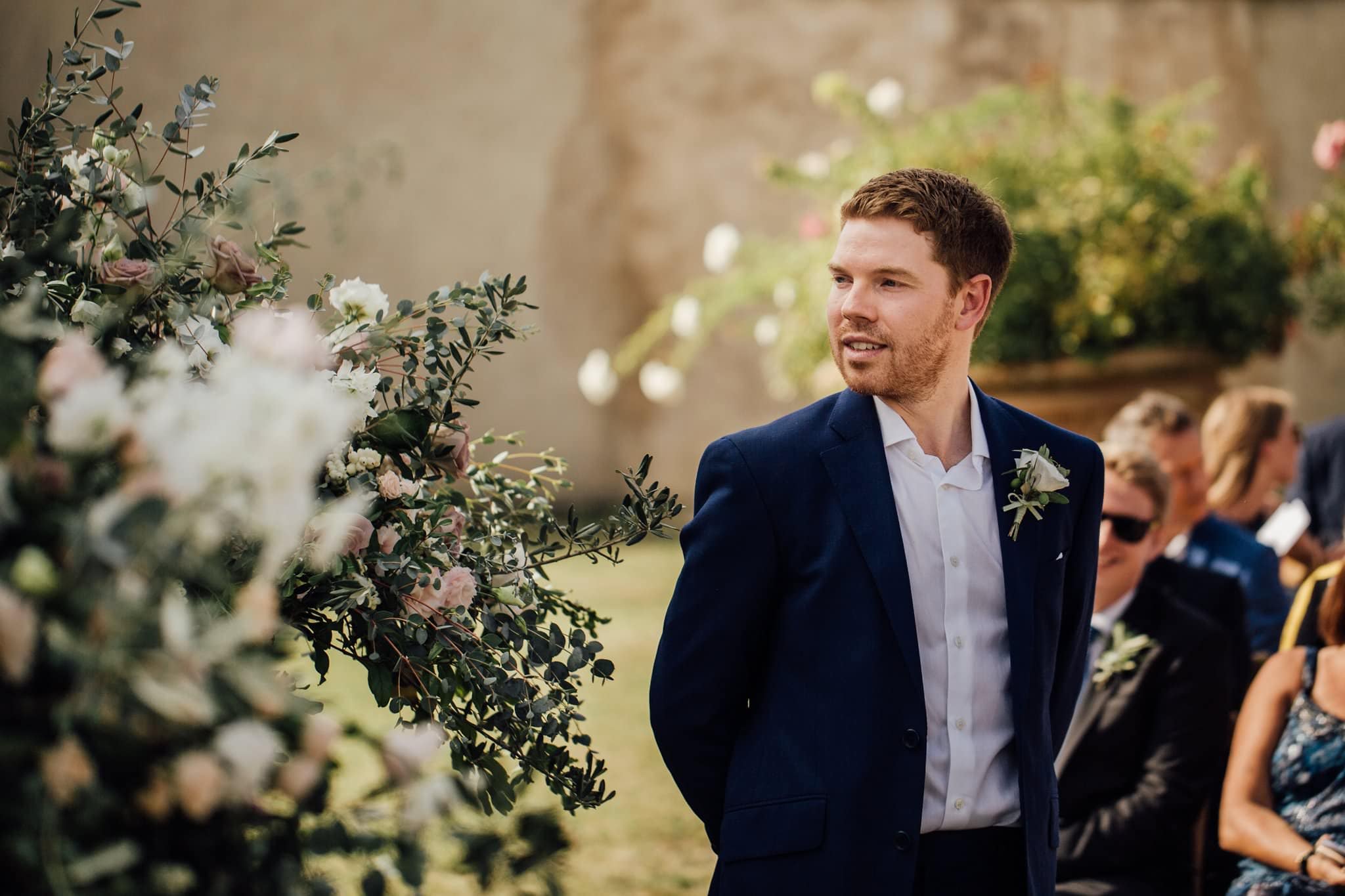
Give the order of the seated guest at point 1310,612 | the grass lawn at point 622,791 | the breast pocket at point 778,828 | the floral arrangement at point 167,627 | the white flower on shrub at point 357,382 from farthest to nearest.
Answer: the grass lawn at point 622,791 < the seated guest at point 1310,612 < the breast pocket at point 778,828 < the white flower on shrub at point 357,382 < the floral arrangement at point 167,627

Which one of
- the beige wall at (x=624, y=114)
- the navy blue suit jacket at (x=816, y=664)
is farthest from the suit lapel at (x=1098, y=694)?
the beige wall at (x=624, y=114)

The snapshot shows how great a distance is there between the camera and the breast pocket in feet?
5.36

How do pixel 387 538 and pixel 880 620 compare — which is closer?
pixel 387 538

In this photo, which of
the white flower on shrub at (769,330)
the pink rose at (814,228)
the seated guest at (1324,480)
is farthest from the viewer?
the seated guest at (1324,480)

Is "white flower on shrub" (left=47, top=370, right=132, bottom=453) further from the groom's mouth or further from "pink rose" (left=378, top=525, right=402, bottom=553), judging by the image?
the groom's mouth

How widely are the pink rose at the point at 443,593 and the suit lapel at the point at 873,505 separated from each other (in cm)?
57

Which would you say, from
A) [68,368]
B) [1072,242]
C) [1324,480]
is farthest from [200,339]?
[1324,480]

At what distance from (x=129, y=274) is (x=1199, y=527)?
10.2ft

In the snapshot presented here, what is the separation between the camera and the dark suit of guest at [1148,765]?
8.55 feet

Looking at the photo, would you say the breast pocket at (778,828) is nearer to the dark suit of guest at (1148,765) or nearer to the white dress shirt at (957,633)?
the white dress shirt at (957,633)

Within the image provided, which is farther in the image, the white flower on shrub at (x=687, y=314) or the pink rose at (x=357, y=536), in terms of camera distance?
the white flower on shrub at (x=687, y=314)

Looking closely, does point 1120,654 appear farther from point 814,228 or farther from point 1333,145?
point 1333,145

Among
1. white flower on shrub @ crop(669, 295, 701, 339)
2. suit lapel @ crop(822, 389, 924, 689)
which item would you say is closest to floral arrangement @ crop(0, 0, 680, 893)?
suit lapel @ crop(822, 389, 924, 689)

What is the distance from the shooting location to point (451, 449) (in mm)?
1512
